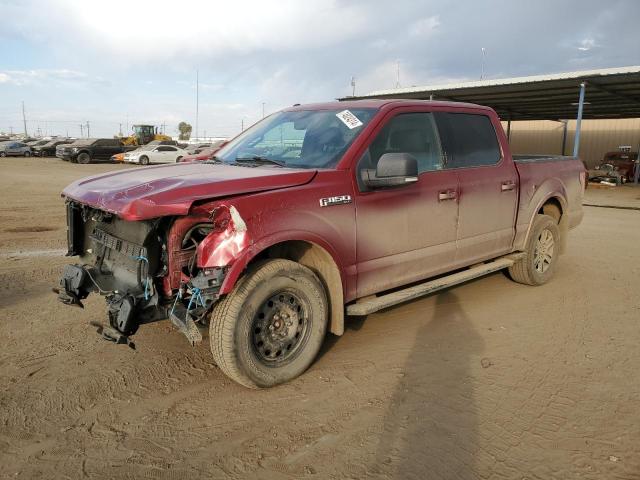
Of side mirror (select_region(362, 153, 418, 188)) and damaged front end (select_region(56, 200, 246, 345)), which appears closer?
damaged front end (select_region(56, 200, 246, 345))

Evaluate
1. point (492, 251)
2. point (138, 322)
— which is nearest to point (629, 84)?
point (492, 251)

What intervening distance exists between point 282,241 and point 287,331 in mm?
688

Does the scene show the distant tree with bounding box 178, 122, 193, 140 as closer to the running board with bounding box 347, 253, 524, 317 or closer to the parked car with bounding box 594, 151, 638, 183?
the parked car with bounding box 594, 151, 638, 183

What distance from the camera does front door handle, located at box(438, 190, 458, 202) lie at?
433cm

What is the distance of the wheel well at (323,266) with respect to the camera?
3.63 metres

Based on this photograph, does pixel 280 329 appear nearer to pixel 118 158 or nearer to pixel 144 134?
pixel 118 158

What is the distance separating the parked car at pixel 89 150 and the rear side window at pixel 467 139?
33.0 metres

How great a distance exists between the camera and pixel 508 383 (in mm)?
3512

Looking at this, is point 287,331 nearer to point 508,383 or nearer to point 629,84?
point 508,383

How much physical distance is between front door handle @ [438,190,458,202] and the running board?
0.75m

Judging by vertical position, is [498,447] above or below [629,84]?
below

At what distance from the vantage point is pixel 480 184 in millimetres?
4754

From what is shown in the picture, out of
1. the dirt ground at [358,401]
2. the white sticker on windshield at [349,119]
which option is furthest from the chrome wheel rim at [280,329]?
the white sticker on windshield at [349,119]

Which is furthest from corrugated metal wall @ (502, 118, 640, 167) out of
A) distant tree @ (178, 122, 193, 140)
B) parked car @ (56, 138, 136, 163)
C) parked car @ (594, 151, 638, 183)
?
distant tree @ (178, 122, 193, 140)
